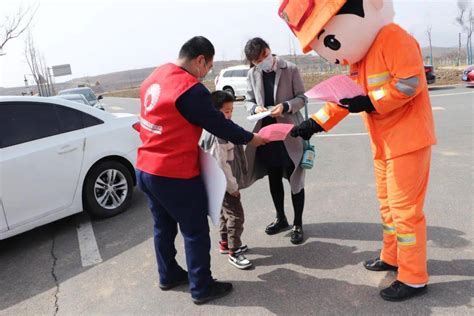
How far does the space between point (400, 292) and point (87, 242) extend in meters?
3.00

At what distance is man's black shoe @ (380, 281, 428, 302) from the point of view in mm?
2734

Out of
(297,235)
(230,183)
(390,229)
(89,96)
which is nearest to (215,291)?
(230,183)

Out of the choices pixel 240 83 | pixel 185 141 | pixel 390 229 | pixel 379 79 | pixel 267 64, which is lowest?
pixel 390 229

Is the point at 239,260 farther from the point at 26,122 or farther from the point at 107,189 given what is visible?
the point at 26,122

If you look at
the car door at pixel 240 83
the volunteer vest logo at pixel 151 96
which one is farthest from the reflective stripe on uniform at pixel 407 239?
the car door at pixel 240 83

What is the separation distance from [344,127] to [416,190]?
6.97 meters

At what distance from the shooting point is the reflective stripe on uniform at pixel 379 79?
255 centimetres

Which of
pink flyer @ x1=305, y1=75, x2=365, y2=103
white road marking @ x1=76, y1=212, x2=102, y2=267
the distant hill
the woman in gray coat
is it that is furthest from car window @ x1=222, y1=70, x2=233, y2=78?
pink flyer @ x1=305, y1=75, x2=365, y2=103

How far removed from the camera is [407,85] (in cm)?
243

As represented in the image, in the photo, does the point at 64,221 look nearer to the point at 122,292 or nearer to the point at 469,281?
the point at 122,292

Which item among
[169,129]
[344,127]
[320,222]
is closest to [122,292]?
[169,129]

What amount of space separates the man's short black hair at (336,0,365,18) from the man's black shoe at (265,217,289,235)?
7.13 feet

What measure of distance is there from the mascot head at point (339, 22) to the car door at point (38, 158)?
279 centimetres

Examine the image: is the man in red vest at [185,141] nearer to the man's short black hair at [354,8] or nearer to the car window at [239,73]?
the man's short black hair at [354,8]
